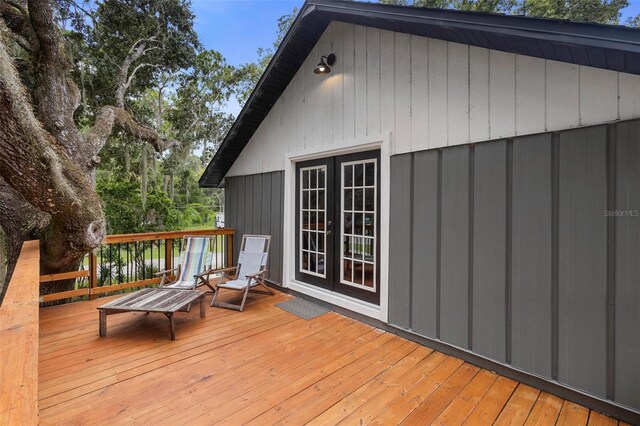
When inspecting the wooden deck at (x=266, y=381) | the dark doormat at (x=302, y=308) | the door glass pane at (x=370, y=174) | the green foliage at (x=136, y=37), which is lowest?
the wooden deck at (x=266, y=381)

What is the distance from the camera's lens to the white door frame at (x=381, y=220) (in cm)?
343

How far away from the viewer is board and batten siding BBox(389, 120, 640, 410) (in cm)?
208

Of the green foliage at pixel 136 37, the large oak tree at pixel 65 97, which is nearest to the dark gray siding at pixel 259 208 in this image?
the large oak tree at pixel 65 97

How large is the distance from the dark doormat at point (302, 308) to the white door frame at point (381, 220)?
15 cm

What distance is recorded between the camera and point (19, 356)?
117 centimetres

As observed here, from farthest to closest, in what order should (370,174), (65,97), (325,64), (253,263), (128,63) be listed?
(128,63), (253,263), (65,97), (325,64), (370,174)

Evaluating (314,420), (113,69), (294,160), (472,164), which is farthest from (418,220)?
(113,69)

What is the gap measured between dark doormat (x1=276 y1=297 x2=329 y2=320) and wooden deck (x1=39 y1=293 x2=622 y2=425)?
0.40 meters

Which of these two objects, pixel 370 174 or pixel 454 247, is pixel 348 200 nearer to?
pixel 370 174

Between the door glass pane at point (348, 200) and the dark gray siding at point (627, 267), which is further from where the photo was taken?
the door glass pane at point (348, 200)

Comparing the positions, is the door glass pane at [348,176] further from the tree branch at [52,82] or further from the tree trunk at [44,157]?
the tree branch at [52,82]

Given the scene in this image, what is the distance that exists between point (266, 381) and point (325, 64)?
12.5ft

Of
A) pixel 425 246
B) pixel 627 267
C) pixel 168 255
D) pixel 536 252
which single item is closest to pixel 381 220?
pixel 425 246

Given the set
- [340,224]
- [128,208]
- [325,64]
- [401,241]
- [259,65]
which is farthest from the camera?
[259,65]
